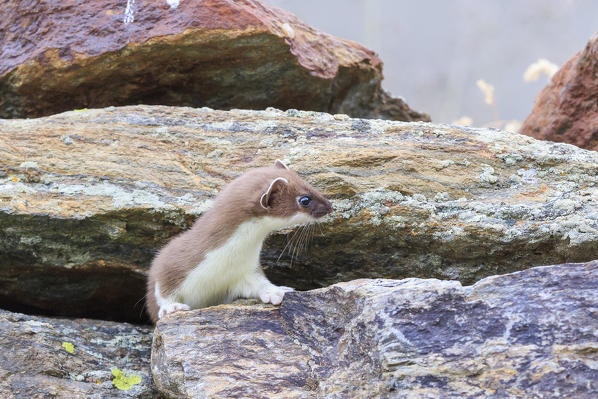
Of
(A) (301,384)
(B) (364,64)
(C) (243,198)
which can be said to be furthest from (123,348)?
(B) (364,64)

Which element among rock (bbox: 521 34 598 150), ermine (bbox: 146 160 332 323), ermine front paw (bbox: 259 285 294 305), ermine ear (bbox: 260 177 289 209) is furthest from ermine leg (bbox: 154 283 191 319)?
rock (bbox: 521 34 598 150)

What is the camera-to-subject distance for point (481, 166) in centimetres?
491

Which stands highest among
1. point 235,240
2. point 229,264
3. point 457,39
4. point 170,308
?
point 457,39

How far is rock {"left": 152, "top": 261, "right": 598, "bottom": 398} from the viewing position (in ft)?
9.68

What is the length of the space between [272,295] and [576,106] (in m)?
3.90

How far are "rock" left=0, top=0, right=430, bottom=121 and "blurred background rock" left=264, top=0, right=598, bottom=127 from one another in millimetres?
7188

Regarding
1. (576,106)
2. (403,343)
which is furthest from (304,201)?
(576,106)

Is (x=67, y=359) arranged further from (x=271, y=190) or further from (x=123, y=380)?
(x=271, y=190)

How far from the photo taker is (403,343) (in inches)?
124

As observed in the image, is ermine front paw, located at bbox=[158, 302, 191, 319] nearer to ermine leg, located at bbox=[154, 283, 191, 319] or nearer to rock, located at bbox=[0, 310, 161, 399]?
ermine leg, located at bbox=[154, 283, 191, 319]

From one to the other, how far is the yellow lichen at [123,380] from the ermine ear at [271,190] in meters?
→ 1.36

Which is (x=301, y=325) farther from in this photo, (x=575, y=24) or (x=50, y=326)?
(x=575, y=24)

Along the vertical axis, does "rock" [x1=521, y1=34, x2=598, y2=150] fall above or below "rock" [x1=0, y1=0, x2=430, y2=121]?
above

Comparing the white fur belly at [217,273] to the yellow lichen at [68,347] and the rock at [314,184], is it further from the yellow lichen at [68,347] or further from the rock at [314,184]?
the yellow lichen at [68,347]
